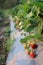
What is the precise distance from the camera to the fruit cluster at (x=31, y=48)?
1943mm

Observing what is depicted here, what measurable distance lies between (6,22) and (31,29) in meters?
3.92

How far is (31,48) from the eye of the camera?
6.65ft

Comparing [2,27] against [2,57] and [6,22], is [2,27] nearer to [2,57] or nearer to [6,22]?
[6,22]

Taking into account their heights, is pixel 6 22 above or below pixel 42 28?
below

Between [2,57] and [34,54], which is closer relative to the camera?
[34,54]

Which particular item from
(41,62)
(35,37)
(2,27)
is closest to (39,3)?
(35,37)

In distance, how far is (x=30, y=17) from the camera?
2.38m

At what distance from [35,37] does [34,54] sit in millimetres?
217

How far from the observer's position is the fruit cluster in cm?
194

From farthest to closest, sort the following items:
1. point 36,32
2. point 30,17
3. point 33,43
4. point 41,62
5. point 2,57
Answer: point 2,57 → point 30,17 → point 36,32 → point 33,43 → point 41,62

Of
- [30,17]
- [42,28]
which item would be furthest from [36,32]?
[30,17]

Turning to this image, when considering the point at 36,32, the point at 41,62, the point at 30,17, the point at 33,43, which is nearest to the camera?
the point at 41,62

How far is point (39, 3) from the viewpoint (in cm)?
226

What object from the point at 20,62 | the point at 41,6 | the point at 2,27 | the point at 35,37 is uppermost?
the point at 41,6
